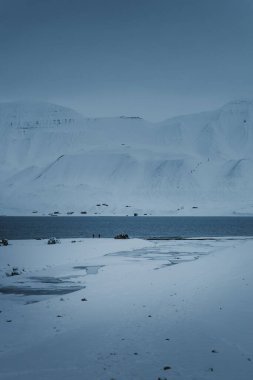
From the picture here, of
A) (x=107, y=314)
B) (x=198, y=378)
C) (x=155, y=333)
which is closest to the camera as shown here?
(x=198, y=378)

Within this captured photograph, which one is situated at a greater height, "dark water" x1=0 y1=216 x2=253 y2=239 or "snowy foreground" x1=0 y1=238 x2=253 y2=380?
"dark water" x1=0 y1=216 x2=253 y2=239

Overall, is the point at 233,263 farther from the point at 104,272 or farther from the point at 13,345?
the point at 13,345

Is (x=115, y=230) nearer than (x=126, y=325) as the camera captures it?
No

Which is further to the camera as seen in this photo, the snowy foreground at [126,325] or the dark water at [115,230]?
the dark water at [115,230]

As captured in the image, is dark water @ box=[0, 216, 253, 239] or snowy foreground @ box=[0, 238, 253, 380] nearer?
snowy foreground @ box=[0, 238, 253, 380]

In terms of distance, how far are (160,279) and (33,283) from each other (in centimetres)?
627

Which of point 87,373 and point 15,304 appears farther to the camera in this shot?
point 15,304

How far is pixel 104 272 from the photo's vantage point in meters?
27.8

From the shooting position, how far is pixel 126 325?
14562 millimetres

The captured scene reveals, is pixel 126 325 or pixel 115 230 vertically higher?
pixel 115 230

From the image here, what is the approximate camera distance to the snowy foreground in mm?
10773

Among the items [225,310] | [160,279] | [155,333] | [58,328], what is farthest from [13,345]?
[160,279]

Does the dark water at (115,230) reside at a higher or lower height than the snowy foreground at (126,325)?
higher

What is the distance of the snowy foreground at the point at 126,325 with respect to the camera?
1077cm
